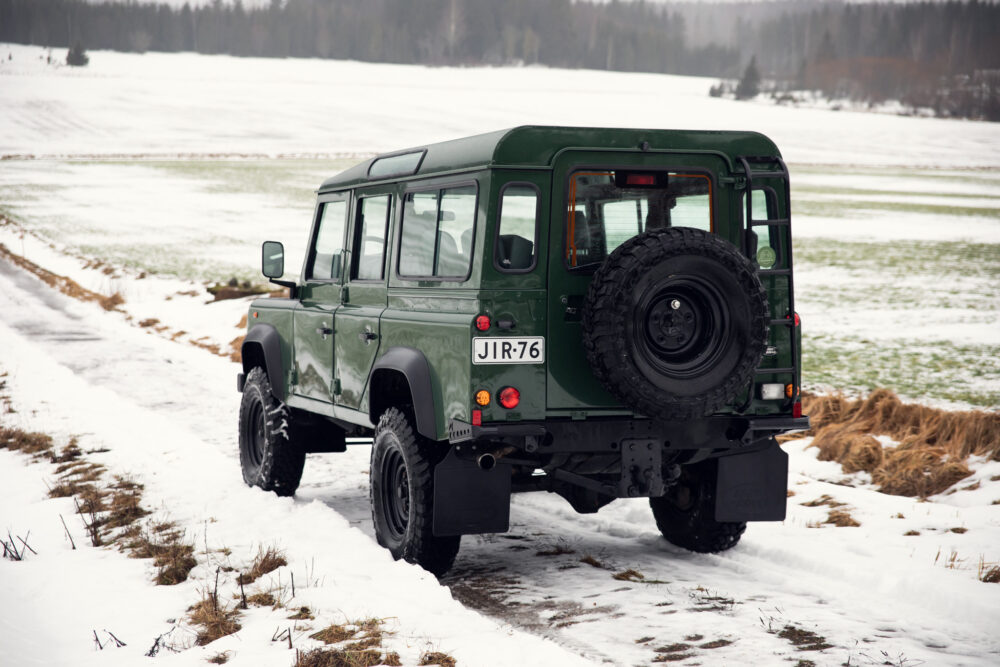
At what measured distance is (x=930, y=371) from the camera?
523 inches

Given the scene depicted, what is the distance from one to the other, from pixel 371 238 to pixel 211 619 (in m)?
2.78

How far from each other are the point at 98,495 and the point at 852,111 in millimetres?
109511

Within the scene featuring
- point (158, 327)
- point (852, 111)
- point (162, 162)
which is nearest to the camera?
point (158, 327)

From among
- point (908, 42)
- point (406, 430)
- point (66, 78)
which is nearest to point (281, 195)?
point (406, 430)

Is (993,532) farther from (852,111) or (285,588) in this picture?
(852,111)

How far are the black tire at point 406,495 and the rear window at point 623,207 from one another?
136 centimetres

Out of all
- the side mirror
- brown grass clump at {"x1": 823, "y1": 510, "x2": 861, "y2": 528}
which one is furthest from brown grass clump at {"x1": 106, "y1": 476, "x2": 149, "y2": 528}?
brown grass clump at {"x1": 823, "y1": 510, "x2": 861, "y2": 528}

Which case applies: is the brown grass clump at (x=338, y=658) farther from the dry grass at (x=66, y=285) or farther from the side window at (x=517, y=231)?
the dry grass at (x=66, y=285)

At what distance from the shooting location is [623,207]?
6242mm

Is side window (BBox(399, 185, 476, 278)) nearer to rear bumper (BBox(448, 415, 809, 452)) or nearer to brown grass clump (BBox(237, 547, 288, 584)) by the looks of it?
rear bumper (BBox(448, 415, 809, 452))

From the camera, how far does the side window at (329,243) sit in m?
8.00

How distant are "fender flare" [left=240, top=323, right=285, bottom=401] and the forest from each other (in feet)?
416

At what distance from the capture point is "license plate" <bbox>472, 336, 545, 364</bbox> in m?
5.86

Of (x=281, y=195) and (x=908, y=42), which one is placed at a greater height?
(x=908, y=42)
